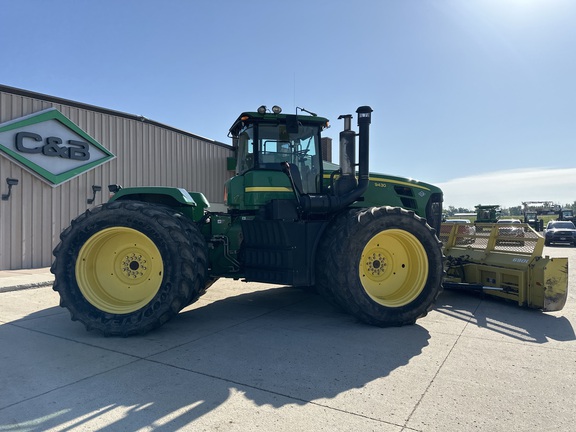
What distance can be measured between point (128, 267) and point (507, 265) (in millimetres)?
5519

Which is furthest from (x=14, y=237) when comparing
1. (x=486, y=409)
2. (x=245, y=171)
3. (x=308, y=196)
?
(x=486, y=409)

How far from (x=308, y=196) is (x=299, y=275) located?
3.49 feet

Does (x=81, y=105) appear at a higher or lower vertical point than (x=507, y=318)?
higher

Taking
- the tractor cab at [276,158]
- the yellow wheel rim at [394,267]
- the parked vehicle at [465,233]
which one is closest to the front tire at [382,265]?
the yellow wheel rim at [394,267]

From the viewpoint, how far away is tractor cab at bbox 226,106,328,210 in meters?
5.25

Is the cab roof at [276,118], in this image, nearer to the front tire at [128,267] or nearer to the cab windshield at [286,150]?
the cab windshield at [286,150]

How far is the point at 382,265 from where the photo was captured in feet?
17.2

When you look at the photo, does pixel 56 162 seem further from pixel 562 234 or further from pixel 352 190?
pixel 562 234

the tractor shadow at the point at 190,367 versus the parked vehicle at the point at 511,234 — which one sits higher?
the parked vehicle at the point at 511,234

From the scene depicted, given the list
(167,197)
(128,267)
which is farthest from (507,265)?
(128,267)

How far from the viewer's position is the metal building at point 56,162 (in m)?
→ 9.92

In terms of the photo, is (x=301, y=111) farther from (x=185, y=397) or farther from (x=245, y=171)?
(x=185, y=397)

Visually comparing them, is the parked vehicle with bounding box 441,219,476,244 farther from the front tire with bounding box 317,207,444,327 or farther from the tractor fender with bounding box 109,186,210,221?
the tractor fender with bounding box 109,186,210,221

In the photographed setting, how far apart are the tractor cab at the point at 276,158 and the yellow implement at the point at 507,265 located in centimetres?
294
